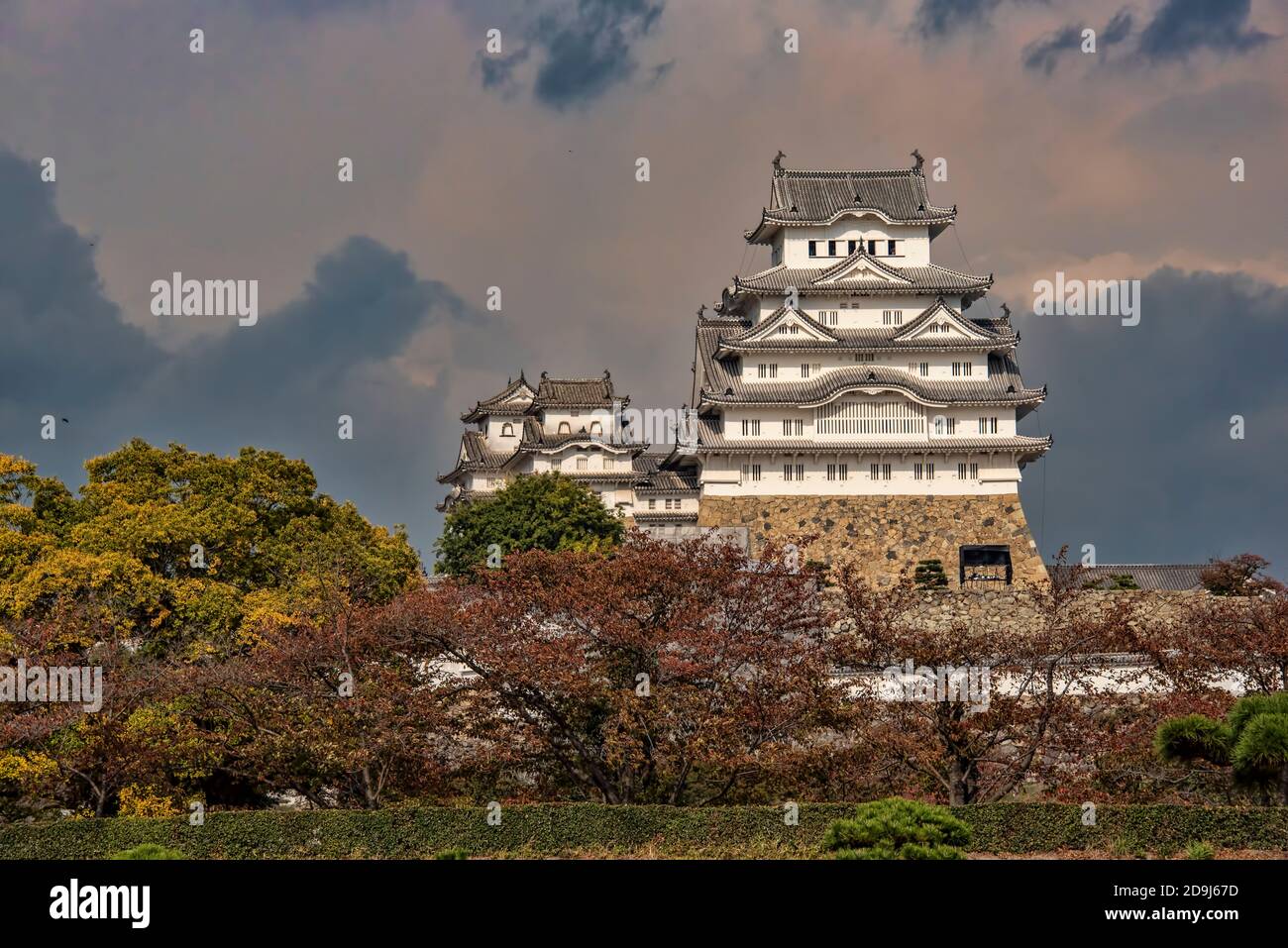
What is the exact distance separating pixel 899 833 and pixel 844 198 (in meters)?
53.0

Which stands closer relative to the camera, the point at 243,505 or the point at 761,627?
the point at 761,627

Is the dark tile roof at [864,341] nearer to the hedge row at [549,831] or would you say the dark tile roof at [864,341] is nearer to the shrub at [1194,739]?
the hedge row at [549,831]

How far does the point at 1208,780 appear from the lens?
30.7 m

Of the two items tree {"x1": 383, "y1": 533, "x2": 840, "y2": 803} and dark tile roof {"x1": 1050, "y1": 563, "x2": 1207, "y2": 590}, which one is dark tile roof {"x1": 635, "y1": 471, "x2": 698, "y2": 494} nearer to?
dark tile roof {"x1": 1050, "y1": 563, "x2": 1207, "y2": 590}

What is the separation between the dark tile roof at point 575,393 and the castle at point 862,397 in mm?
11353

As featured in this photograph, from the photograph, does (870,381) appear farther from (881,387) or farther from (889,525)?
(889,525)

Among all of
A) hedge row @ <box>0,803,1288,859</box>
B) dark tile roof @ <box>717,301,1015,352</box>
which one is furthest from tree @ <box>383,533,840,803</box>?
dark tile roof @ <box>717,301,1015,352</box>

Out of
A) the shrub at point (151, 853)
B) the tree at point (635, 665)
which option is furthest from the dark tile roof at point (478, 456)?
the shrub at point (151, 853)

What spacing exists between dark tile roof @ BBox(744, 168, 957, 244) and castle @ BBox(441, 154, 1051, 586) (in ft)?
0.27

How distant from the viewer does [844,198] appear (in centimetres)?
7462

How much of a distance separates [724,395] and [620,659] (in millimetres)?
35921
